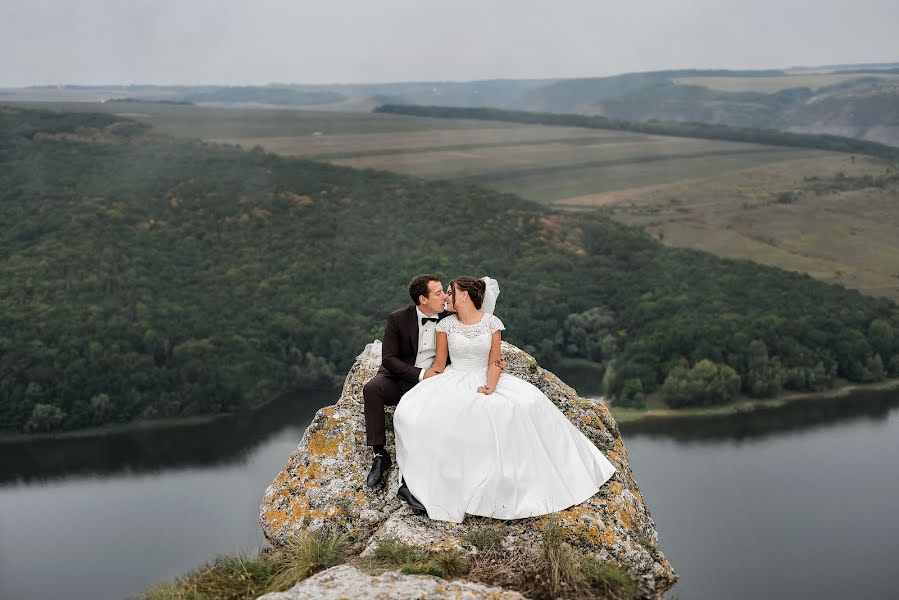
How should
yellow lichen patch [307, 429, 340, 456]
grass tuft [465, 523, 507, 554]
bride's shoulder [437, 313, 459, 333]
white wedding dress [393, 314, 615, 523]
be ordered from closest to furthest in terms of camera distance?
grass tuft [465, 523, 507, 554], white wedding dress [393, 314, 615, 523], yellow lichen patch [307, 429, 340, 456], bride's shoulder [437, 313, 459, 333]

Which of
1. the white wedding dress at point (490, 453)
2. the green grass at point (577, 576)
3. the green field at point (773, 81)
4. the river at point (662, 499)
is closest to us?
the green grass at point (577, 576)

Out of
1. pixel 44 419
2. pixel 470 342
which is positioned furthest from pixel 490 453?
pixel 44 419

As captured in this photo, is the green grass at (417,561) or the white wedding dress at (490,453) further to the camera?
the white wedding dress at (490,453)

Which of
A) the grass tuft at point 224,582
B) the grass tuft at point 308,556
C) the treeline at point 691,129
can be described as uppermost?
the treeline at point 691,129

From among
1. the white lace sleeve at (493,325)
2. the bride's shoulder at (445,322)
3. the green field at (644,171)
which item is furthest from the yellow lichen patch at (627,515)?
the green field at (644,171)

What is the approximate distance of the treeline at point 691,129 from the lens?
92438 mm

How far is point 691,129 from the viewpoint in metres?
111

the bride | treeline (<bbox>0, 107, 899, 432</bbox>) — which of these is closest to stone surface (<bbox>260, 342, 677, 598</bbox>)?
the bride

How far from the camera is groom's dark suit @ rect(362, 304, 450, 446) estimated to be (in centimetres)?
562

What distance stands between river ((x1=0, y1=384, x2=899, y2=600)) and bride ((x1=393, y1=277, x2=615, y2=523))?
19694 millimetres

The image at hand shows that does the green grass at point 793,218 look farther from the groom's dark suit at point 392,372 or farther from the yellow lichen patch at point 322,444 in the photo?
the yellow lichen patch at point 322,444

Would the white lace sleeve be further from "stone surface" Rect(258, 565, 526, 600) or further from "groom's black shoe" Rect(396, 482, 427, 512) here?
"stone surface" Rect(258, 565, 526, 600)

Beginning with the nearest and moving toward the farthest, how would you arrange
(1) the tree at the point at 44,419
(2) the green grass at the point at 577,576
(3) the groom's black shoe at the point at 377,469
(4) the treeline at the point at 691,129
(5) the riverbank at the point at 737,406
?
(2) the green grass at the point at 577,576, (3) the groom's black shoe at the point at 377,469, (1) the tree at the point at 44,419, (5) the riverbank at the point at 737,406, (4) the treeline at the point at 691,129

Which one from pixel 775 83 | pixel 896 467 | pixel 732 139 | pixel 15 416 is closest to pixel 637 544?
pixel 896 467
